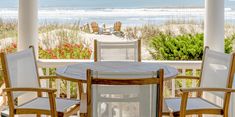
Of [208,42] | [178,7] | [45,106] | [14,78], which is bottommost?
[45,106]

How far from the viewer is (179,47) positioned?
222 inches

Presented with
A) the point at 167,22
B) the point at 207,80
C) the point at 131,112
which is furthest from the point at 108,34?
the point at 131,112

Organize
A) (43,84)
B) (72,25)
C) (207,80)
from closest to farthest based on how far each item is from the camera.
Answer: (207,80), (43,84), (72,25)

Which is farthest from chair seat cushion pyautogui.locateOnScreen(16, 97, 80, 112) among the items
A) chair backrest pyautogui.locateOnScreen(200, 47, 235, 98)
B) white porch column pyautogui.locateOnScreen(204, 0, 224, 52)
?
white porch column pyautogui.locateOnScreen(204, 0, 224, 52)

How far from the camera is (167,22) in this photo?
6.81 meters

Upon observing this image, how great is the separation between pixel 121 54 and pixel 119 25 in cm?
307

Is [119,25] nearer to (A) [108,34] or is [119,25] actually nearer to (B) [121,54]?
(A) [108,34]

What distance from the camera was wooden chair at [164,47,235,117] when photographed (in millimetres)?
2990

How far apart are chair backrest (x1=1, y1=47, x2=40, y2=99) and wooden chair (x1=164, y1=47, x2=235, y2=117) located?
124cm

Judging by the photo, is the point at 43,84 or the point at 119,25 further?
the point at 119,25

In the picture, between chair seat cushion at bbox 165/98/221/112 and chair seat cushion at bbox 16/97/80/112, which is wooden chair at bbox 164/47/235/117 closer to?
chair seat cushion at bbox 165/98/221/112

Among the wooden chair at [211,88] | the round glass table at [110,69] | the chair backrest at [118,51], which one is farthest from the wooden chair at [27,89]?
the wooden chair at [211,88]

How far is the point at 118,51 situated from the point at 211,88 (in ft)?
4.36

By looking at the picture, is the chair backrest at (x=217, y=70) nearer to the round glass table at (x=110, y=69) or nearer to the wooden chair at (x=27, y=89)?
the round glass table at (x=110, y=69)
